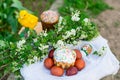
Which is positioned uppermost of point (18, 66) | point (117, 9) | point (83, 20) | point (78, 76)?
point (117, 9)

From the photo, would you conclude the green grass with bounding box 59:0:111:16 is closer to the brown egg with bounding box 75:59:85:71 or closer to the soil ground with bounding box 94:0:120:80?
the soil ground with bounding box 94:0:120:80

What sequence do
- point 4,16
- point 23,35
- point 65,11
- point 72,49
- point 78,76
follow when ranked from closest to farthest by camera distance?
point 78,76 < point 72,49 < point 23,35 < point 4,16 < point 65,11

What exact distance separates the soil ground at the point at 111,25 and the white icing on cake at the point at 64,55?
120cm

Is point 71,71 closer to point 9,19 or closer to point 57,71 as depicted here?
point 57,71

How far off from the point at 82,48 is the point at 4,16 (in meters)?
1.25

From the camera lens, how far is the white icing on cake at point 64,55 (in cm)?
244

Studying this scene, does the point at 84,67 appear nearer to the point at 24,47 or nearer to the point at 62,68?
the point at 62,68

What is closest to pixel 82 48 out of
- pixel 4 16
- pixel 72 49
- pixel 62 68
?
pixel 72 49

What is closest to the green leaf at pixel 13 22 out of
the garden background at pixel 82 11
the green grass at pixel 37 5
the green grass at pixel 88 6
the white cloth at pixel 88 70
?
the garden background at pixel 82 11

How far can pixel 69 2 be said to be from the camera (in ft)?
13.6

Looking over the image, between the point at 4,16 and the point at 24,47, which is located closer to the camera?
the point at 24,47

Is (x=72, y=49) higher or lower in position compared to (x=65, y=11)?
lower

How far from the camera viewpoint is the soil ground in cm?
371

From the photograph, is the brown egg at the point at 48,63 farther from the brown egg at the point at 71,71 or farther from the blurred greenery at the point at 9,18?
the blurred greenery at the point at 9,18
